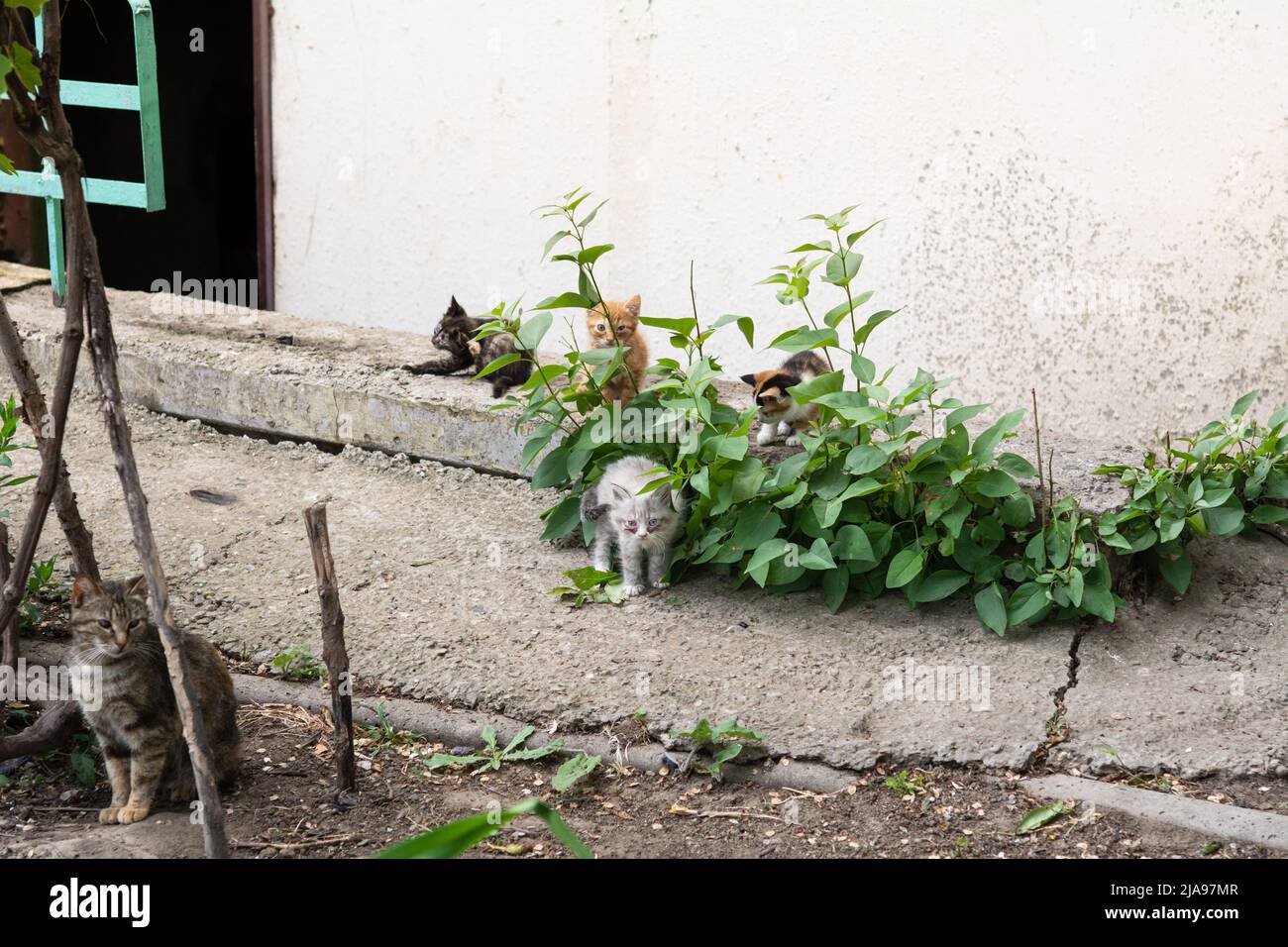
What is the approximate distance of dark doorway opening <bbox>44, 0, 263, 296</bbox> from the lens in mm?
10148

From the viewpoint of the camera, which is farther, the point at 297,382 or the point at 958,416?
the point at 297,382

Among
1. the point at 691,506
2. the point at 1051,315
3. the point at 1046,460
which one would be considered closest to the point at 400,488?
the point at 691,506

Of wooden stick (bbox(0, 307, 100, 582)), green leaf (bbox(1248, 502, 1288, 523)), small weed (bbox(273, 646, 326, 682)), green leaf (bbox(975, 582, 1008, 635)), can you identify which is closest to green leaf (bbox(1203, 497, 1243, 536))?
green leaf (bbox(1248, 502, 1288, 523))

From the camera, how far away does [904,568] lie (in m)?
4.58

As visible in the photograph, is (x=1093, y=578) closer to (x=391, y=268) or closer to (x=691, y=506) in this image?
(x=691, y=506)

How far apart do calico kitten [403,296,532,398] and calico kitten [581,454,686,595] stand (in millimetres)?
1275

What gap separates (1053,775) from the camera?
12.7 feet

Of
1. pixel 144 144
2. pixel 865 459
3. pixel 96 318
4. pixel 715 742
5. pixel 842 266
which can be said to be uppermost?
pixel 144 144

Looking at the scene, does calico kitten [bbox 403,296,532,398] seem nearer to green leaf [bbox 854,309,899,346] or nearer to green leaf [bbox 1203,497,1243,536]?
green leaf [bbox 854,309,899,346]

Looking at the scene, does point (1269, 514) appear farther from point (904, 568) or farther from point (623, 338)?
point (623, 338)

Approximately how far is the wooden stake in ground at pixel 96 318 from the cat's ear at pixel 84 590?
691 millimetres

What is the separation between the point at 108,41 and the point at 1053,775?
940 cm

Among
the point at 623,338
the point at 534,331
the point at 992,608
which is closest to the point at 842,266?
the point at 534,331

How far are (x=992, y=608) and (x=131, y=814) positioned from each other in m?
2.78
